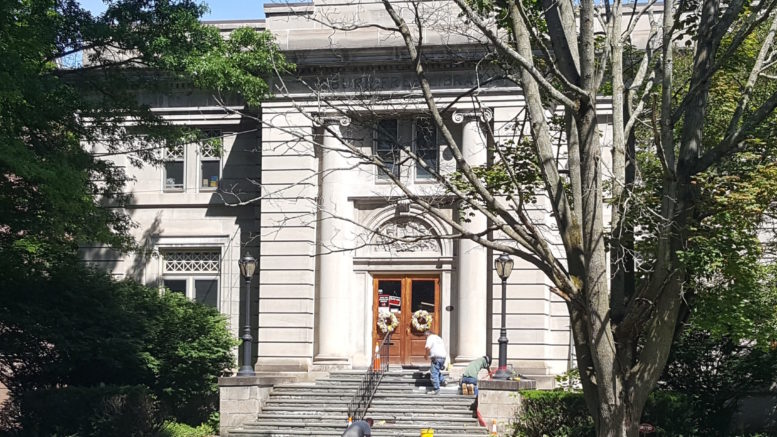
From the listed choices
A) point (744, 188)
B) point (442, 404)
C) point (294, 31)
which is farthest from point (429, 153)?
point (744, 188)

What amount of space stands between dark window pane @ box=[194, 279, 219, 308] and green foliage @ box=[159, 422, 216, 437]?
4.61 meters

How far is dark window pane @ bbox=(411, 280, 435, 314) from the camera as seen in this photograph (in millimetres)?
30234

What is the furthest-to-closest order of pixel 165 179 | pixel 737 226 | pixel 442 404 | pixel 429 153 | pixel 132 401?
pixel 165 179 < pixel 429 153 < pixel 442 404 < pixel 132 401 < pixel 737 226

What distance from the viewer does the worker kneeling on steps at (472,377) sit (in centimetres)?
2611

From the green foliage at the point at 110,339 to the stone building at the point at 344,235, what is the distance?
1.89m

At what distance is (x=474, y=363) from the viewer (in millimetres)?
26578

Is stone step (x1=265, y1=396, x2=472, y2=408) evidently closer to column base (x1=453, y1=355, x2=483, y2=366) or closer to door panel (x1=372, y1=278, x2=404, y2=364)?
column base (x1=453, y1=355, x2=483, y2=366)

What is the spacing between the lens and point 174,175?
1273 inches

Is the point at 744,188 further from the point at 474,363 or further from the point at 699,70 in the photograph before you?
the point at 474,363

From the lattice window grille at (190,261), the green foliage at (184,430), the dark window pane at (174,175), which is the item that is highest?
the dark window pane at (174,175)

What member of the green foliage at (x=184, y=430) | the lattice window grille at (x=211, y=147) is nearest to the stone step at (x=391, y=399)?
the green foliage at (x=184, y=430)

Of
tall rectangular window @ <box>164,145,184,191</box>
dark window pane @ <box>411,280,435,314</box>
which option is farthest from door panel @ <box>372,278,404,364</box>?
tall rectangular window @ <box>164,145,184,191</box>

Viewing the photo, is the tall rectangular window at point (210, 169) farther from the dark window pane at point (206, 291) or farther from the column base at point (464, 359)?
the column base at point (464, 359)

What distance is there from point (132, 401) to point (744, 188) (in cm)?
1516
